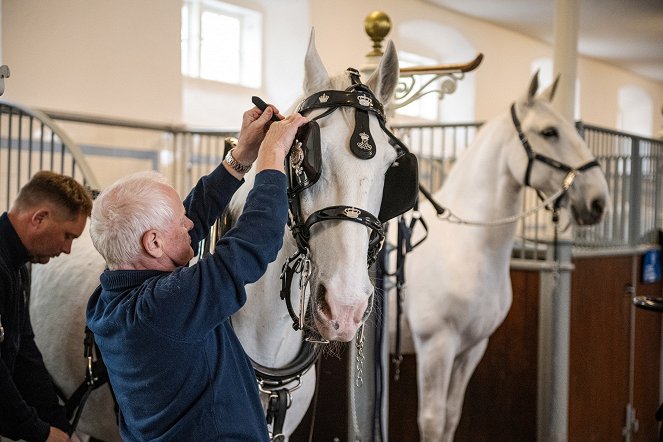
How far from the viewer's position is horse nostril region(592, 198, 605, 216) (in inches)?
118

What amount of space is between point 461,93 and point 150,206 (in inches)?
346

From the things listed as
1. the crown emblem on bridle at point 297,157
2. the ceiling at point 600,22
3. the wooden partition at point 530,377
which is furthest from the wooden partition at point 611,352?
the ceiling at point 600,22

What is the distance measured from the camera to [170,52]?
539cm

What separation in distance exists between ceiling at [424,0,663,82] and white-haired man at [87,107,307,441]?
7.58 meters

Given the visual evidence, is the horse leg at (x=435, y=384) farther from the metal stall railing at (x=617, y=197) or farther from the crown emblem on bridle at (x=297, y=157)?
the crown emblem on bridle at (x=297, y=157)

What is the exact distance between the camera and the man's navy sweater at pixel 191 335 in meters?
1.04

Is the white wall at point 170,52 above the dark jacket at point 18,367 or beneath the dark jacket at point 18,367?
above

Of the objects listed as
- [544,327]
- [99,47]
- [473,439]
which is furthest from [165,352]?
[99,47]

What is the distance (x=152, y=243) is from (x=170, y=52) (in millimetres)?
4634

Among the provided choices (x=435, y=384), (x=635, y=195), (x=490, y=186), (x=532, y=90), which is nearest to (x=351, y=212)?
(x=435, y=384)

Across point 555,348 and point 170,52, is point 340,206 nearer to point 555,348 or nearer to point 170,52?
point 555,348

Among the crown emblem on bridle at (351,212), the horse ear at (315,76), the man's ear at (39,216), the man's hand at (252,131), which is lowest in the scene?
the man's ear at (39,216)

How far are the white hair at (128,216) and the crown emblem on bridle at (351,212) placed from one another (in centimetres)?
30

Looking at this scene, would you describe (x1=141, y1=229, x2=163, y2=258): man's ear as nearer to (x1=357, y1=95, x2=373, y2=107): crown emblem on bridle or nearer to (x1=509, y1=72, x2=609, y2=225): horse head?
(x1=357, y1=95, x2=373, y2=107): crown emblem on bridle
